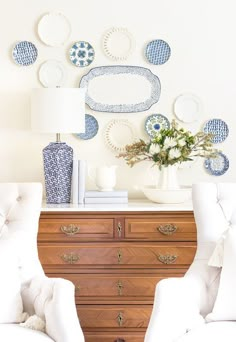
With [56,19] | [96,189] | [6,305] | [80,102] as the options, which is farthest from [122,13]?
[6,305]

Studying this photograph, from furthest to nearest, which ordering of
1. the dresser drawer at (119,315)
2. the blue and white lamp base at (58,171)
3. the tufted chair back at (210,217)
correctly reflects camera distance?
1. the blue and white lamp base at (58,171)
2. the dresser drawer at (119,315)
3. the tufted chair back at (210,217)

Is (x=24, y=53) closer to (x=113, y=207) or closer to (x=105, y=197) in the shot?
(x=105, y=197)

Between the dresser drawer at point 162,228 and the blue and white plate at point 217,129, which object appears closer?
the dresser drawer at point 162,228

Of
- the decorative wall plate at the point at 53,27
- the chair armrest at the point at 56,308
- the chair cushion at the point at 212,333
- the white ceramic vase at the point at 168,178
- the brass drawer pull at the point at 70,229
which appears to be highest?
the decorative wall plate at the point at 53,27

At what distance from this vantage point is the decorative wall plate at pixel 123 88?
439cm

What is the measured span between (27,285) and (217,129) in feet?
5.52

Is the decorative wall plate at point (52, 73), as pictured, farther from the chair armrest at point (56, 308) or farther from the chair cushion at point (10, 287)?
the chair armrest at point (56, 308)

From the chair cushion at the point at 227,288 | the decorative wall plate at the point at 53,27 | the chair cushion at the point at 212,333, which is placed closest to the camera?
the chair cushion at the point at 212,333

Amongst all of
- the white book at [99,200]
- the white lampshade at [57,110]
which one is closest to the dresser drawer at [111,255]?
the white book at [99,200]

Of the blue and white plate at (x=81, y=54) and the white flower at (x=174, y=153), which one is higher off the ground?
the blue and white plate at (x=81, y=54)

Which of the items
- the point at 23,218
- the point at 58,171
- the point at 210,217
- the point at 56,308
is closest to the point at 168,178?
the point at 58,171

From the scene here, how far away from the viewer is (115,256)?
3.94 metres

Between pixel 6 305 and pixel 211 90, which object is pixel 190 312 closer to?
pixel 6 305

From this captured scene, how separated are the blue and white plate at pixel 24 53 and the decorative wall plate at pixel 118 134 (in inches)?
23.3
